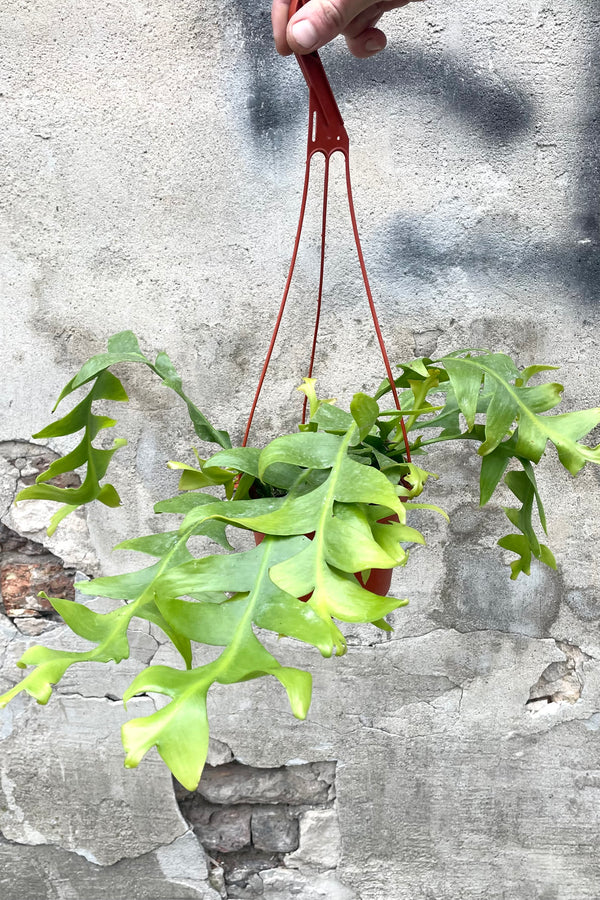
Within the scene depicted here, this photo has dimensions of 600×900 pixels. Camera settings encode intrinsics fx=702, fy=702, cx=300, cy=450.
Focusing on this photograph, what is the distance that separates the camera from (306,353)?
1.38 metres

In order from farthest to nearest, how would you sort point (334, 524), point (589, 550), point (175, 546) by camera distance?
point (589, 550)
point (175, 546)
point (334, 524)

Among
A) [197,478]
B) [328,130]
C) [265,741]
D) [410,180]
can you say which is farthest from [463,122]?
[265,741]

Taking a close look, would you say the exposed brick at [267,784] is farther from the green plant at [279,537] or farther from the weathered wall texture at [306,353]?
the green plant at [279,537]

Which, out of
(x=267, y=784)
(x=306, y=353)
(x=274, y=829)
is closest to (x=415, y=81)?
(x=306, y=353)

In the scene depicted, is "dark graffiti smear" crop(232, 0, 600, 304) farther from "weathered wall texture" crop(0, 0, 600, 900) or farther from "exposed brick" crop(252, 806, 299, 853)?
"exposed brick" crop(252, 806, 299, 853)

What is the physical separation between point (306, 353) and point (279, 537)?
73 centimetres

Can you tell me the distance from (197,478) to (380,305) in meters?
0.58

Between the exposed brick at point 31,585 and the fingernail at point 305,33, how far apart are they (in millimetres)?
1081

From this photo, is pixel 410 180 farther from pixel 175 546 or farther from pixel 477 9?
pixel 175 546

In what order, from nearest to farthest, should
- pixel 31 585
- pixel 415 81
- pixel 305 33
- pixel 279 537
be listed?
pixel 279 537 → pixel 305 33 → pixel 415 81 → pixel 31 585

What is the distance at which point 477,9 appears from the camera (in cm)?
127

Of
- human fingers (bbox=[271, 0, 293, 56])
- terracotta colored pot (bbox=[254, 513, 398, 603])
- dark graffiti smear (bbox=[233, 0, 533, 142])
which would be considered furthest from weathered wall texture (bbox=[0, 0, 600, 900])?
terracotta colored pot (bbox=[254, 513, 398, 603])

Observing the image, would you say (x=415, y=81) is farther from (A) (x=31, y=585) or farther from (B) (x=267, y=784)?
(B) (x=267, y=784)

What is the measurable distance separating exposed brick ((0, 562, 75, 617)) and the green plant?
508 millimetres
